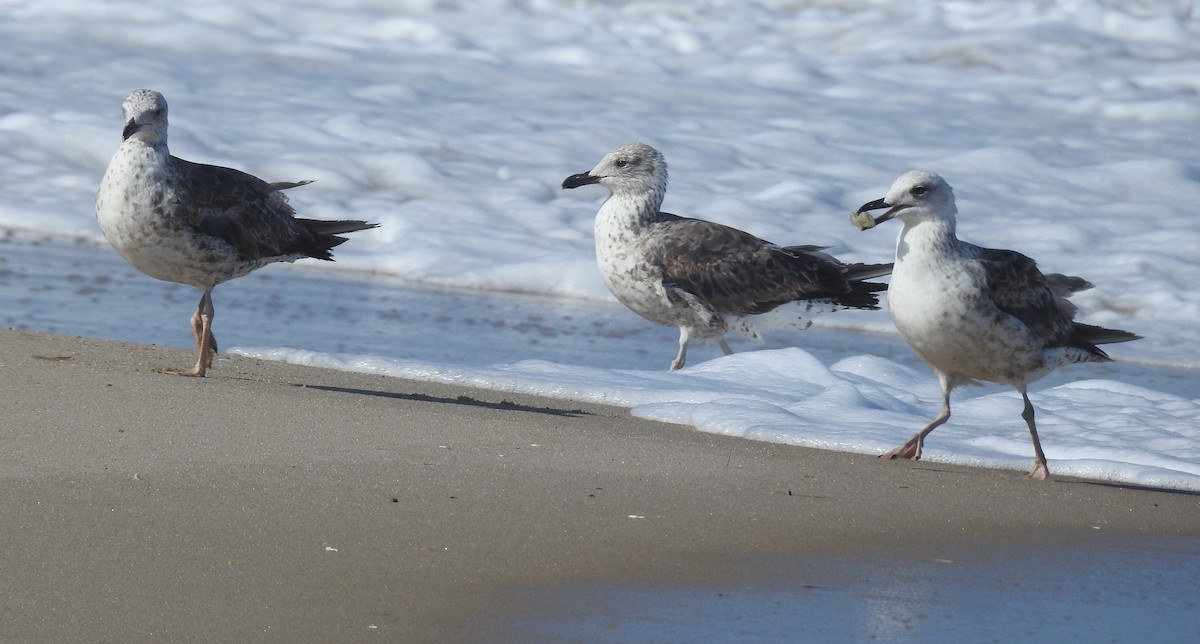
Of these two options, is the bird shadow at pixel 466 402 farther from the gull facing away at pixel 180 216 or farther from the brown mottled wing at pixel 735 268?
the brown mottled wing at pixel 735 268

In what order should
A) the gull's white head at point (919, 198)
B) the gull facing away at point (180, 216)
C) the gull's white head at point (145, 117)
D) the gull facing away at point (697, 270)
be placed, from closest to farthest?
the gull's white head at point (919, 198)
the gull facing away at point (180, 216)
the gull's white head at point (145, 117)
the gull facing away at point (697, 270)

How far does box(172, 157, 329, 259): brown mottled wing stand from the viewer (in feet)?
20.2

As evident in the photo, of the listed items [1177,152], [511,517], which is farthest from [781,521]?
[1177,152]

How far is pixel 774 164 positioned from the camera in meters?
13.6

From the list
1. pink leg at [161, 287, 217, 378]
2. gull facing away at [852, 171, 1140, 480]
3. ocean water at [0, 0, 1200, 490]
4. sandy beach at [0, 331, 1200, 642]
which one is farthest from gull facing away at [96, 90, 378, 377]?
gull facing away at [852, 171, 1140, 480]

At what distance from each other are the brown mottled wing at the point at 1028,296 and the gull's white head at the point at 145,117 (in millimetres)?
3044

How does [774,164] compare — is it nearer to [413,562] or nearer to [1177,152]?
[1177,152]

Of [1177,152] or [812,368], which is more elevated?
[1177,152]

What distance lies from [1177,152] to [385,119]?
7006 mm

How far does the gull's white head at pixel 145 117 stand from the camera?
20.0 feet

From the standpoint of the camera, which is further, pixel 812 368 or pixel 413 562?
pixel 812 368

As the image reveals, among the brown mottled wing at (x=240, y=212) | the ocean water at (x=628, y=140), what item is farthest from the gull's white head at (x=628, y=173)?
the brown mottled wing at (x=240, y=212)

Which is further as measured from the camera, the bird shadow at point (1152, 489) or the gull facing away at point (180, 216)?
the gull facing away at point (180, 216)

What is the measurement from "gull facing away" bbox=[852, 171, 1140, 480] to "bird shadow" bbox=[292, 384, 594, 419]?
3.89ft
